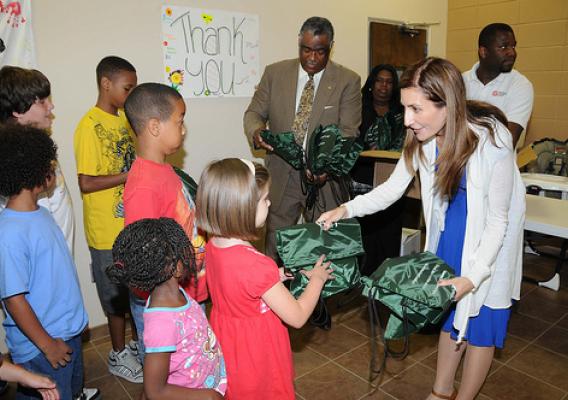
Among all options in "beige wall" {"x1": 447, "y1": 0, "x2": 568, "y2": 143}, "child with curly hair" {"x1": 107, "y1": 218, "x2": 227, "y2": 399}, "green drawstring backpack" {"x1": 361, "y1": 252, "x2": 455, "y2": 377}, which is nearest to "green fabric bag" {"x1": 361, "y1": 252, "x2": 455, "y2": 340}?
"green drawstring backpack" {"x1": 361, "y1": 252, "x2": 455, "y2": 377}

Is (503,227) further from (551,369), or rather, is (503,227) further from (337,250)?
(551,369)

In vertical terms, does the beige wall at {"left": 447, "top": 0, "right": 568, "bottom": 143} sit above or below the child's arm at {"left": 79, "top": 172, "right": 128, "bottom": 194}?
above

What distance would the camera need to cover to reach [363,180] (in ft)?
10.2

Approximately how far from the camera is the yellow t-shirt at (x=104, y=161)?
2242 millimetres

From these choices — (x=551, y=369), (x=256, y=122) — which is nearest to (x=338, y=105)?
(x=256, y=122)

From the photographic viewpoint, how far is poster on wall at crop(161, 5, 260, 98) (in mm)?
2947

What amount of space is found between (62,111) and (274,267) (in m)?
1.91

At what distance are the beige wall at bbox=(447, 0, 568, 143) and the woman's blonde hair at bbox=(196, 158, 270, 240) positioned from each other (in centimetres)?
419

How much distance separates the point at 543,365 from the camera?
2545 mm

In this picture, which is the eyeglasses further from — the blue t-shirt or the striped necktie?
the blue t-shirt

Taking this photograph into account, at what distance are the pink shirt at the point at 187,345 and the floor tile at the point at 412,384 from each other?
1263 mm

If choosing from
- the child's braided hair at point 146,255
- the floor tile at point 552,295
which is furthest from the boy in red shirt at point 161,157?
the floor tile at point 552,295

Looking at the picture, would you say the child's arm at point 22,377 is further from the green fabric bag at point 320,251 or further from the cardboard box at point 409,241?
the cardboard box at point 409,241

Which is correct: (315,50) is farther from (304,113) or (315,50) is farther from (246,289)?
(246,289)
